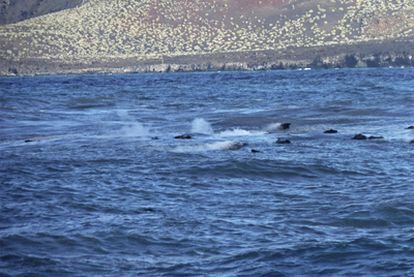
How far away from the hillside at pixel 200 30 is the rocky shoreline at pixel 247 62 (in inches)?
26.9

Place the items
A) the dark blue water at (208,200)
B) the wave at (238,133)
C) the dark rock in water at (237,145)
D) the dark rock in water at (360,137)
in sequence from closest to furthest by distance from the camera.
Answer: the dark blue water at (208,200)
the dark rock in water at (237,145)
the dark rock in water at (360,137)
the wave at (238,133)

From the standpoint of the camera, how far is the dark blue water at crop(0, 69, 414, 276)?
48.0 ft

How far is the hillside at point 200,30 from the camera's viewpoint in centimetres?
16475

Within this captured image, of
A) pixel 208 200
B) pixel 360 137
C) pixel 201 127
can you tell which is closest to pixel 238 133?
pixel 201 127

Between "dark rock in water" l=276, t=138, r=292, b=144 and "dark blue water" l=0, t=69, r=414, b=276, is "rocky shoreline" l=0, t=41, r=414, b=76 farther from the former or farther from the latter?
"dark rock in water" l=276, t=138, r=292, b=144

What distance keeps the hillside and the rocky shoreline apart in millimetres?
682

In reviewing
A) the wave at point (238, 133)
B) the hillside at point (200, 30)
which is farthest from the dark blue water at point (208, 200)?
the hillside at point (200, 30)

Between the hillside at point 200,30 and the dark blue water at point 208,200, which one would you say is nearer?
the dark blue water at point 208,200

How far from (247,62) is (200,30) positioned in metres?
19.6

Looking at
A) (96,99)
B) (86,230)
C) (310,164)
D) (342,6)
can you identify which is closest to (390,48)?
(342,6)

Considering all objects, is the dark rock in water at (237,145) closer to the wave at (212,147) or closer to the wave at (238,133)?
the wave at (212,147)

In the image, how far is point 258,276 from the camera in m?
13.6

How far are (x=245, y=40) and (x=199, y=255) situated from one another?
155044 mm

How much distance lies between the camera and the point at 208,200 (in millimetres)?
19891
